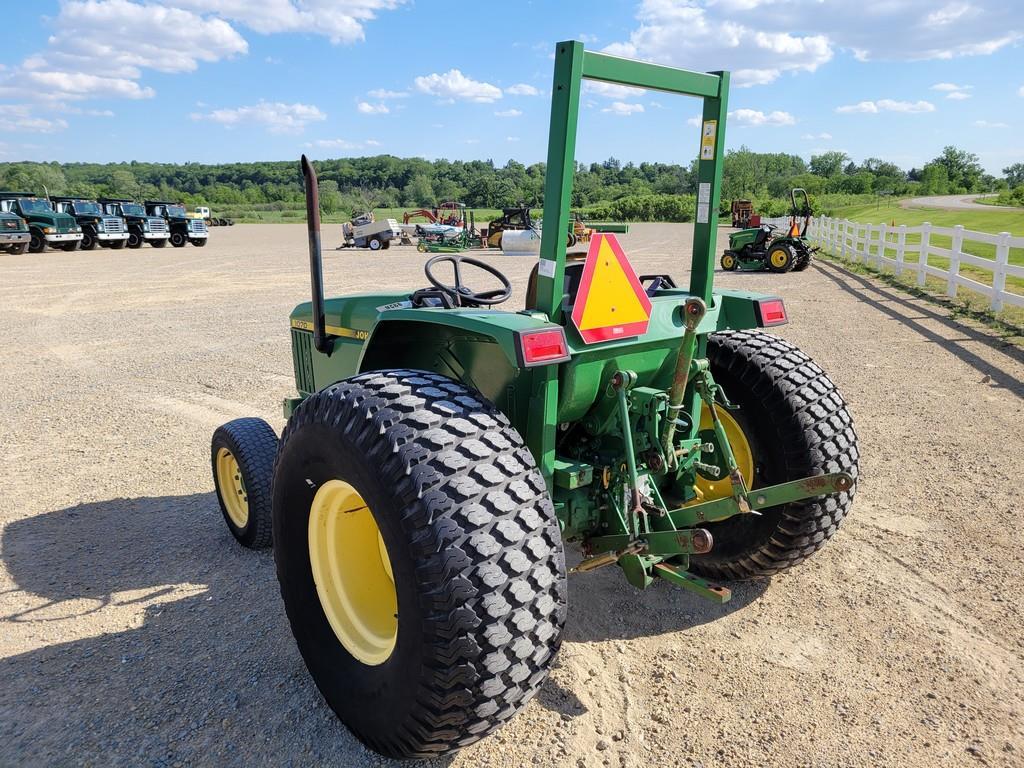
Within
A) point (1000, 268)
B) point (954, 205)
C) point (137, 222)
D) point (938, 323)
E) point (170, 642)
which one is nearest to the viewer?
point (170, 642)

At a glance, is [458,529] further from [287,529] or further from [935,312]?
[935,312]

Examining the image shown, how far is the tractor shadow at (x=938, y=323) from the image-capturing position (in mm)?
7141

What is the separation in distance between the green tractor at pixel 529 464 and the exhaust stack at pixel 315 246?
1 centimetres

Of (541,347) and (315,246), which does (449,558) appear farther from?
(315,246)

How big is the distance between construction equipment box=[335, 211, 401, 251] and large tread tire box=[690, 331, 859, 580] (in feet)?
86.4

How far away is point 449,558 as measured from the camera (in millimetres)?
1980

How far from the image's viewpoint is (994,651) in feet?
9.45

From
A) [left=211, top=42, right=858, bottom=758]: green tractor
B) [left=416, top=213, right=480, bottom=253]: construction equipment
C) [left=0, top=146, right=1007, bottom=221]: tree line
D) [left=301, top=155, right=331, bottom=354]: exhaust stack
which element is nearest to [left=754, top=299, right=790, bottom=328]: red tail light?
[left=211, top=42, right=858, bottom=758]: green tractor

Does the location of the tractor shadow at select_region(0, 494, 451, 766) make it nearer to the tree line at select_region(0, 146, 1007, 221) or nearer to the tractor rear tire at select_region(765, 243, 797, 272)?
the tractor rear tire at select_region(765, 243, 797, 272)

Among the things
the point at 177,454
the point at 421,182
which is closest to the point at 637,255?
the point at 177,454

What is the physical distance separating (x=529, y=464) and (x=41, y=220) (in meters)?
28.5

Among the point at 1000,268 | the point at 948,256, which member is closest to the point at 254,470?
the point at 1000,268

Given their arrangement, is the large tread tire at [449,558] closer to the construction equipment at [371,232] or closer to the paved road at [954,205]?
the construction equipment at [371,232]

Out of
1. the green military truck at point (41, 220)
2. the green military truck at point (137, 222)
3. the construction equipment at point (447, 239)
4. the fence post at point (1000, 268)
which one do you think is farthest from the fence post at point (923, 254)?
the green military truck at point (137, 222)
